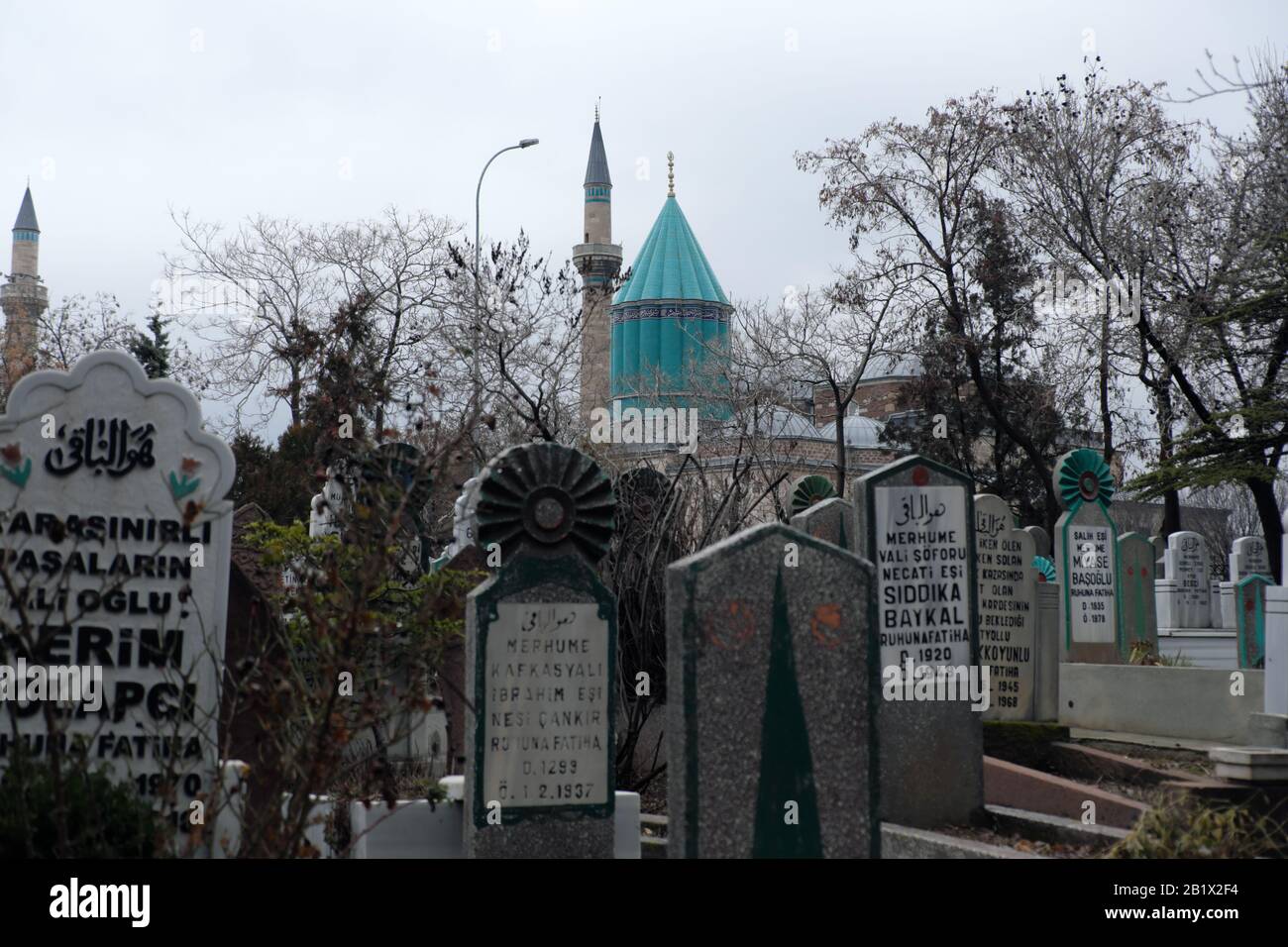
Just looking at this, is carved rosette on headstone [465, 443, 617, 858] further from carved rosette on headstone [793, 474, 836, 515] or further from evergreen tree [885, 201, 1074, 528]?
evergreen tree [885, 201, 1074, 528]

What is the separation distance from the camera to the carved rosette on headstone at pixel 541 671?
7582 mm

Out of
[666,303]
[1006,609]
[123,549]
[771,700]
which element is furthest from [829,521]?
[666,303]

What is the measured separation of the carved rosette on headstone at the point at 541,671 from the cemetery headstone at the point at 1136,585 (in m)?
12.4

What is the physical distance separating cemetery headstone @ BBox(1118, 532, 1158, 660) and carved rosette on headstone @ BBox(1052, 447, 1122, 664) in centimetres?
184

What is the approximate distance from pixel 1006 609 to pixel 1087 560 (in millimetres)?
4686

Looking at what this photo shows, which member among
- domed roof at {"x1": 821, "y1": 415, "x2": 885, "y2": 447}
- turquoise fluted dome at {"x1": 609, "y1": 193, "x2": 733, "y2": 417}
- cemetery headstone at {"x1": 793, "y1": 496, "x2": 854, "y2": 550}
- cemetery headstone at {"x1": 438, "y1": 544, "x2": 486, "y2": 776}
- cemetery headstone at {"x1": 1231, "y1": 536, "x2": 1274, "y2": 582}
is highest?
turquoise fluted dome at {"x1": 609, "y1": 193, "x2": 733, "y2": 417}

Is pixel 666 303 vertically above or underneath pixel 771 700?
above

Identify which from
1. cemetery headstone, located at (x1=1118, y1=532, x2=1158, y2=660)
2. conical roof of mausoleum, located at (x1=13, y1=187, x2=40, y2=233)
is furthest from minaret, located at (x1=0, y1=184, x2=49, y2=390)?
cemetery headstone, located at (x1=1118, y1=532, x2=1158, y2=660)

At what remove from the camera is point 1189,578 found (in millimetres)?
29516

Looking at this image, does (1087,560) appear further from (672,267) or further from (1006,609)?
(672,267)

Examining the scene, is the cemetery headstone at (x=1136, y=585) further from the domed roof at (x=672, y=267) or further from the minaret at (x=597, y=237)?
the domed roof at (x=672, y=267)

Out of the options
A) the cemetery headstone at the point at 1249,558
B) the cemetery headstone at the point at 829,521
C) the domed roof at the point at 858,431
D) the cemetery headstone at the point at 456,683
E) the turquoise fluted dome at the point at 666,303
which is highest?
the turquoise fluted dome at the point at 666,303

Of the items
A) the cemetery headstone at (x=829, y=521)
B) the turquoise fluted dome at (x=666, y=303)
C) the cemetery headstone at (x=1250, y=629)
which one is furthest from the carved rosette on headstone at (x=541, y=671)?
the turquoise fluted dome at (x=666, y=303)

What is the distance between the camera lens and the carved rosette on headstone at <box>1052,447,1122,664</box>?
647 inches
